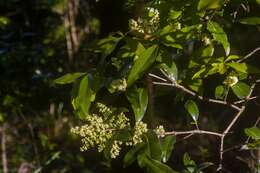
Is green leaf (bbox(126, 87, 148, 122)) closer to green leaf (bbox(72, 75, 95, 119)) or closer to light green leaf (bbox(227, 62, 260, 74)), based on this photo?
green leaf (bbox(72, 75, 95, 119))

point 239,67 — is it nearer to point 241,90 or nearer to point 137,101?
point 241,90

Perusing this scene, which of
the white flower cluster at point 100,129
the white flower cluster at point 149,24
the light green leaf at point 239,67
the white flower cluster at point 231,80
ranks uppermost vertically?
the white flower cluster at point 149,24

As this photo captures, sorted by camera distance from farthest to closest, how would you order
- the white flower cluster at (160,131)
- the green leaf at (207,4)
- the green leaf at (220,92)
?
the green leaf at (220,92)
the white flower cluster at (160,131)
the green leaf at (207,4)

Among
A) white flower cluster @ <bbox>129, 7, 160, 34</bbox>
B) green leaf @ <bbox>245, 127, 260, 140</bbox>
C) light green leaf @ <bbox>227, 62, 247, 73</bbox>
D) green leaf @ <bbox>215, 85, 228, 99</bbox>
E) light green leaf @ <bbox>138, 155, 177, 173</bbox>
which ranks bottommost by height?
green leaf @ <bbox>245, 127, 260, 140</bbox>

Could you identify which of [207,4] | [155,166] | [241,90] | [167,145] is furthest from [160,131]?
[207,4]

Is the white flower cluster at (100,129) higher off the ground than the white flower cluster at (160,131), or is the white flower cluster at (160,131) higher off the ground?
the white flower cluster at (100,129)

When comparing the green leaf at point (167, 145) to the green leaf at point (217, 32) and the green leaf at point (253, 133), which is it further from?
the green leaf at point (217, 32)

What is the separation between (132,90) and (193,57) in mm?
217

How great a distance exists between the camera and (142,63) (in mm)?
1349

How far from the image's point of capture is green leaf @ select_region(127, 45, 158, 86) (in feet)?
4.40

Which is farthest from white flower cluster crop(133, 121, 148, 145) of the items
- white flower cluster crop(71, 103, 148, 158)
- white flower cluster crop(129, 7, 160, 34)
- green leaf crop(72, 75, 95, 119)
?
white flower cluster crop(129, 7, 160, 34)

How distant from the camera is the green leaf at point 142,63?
1.34 m

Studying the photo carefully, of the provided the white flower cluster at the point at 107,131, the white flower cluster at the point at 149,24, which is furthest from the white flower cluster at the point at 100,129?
the white flower cluster at the point at 149,24

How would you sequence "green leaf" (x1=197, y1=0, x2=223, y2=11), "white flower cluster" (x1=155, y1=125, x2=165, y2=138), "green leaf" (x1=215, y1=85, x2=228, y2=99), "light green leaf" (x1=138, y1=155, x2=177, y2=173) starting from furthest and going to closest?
"green leaf" (x1=215, y1=85, x2=228, y2=99), "white flower cluster" (x1=155, y1=125, x2=165, y2=138), "light green leaf" (x1=138, y1=155, x2=177, y2=173), "green leaf" (x1=197, y1=0, x2=223, y2=11)
